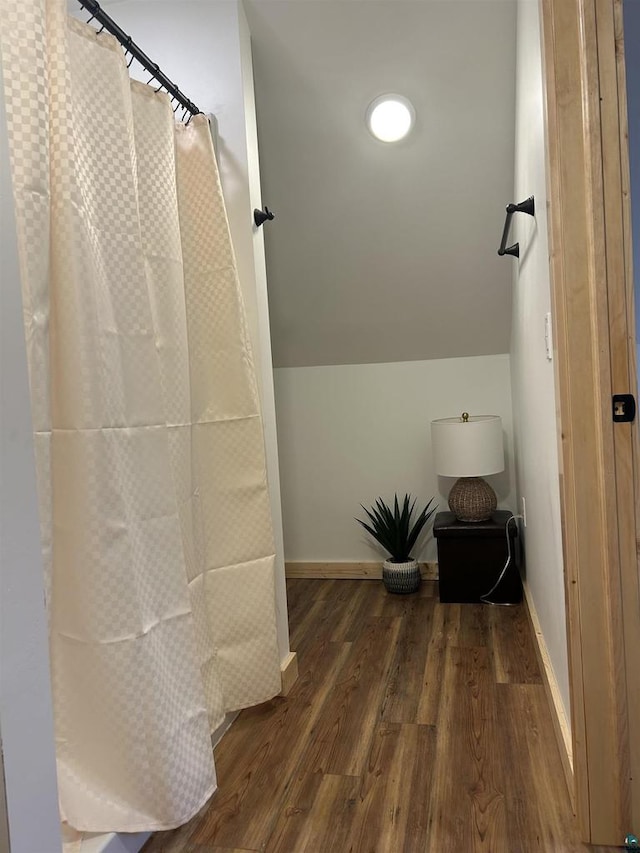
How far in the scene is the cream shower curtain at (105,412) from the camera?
4.28ft

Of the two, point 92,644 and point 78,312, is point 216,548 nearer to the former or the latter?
point 92,644

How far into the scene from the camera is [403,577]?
10.7ft

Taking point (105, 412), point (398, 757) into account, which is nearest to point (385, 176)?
point (105, 412)

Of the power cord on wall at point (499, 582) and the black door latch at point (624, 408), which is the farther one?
the power cord on wall at point (499, 582)

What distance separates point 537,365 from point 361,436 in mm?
1709

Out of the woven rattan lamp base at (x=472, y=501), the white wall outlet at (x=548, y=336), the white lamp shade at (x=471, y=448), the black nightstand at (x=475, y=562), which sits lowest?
the black nightstand at (x=475, y=562)

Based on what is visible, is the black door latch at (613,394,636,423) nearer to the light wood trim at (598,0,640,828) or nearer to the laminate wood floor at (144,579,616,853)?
the light wood trim at (598,0,640,828)

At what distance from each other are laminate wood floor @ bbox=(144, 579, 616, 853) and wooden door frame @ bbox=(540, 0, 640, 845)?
0.74 feet

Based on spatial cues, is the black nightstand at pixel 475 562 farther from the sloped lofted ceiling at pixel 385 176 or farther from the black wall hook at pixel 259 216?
the black wall hook at pixel 259 216

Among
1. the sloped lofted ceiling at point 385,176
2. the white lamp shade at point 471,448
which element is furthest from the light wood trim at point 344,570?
the sloped lofted ceiling at point 385,176

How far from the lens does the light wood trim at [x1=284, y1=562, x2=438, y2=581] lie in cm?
354

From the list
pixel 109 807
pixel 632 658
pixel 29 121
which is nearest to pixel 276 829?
pixel 109 807

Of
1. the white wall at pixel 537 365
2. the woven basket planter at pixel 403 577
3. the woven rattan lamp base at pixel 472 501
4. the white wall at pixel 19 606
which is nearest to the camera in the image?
the white wall at pixel 19 606

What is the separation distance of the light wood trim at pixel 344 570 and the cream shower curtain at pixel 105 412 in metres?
2.03
